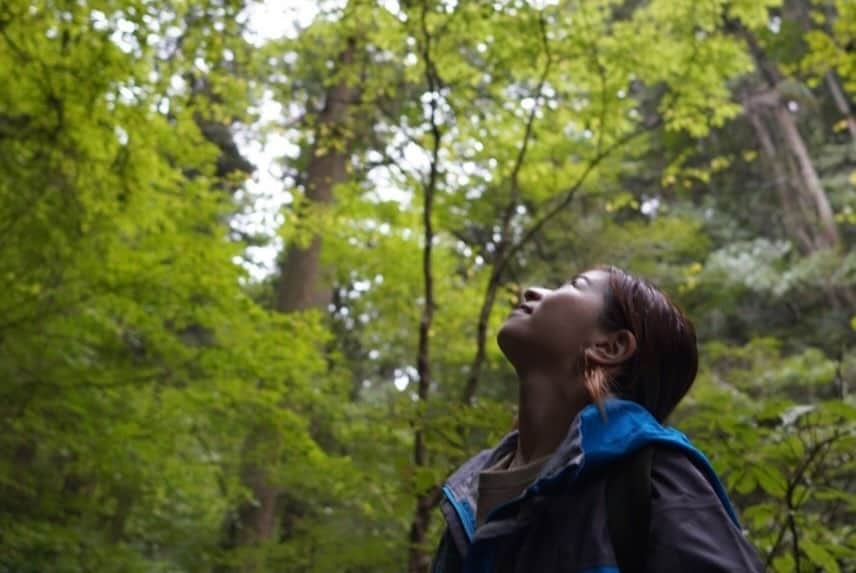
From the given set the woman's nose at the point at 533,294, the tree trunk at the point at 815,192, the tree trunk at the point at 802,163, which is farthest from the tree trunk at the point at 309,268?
the tree trunk at the point at 815,192

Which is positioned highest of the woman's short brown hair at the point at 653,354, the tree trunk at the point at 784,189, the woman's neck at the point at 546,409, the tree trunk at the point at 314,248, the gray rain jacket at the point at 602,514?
the tree trunk at the point at 784,189

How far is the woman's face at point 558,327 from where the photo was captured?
1.52 metres

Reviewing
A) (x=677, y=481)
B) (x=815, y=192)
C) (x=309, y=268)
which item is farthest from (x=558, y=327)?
(x=815, y=192)

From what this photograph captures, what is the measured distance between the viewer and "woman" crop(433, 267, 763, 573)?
1.16m

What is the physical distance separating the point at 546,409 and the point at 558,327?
16 cm

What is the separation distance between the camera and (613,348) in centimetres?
149

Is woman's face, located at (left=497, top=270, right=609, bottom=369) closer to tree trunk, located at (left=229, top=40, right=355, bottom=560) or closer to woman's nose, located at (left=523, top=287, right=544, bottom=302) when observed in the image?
woman's nose, located at (left=523, top=287, right=544, bottom=302)

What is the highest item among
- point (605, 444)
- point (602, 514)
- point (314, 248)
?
point (314, 248)

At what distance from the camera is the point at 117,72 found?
15.0 ft

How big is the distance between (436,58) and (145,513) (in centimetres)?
622

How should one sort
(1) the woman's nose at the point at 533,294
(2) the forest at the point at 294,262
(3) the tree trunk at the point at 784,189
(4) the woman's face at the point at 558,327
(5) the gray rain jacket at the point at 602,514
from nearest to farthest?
1. (5) the gray rain jacket at the point at 602,514
2. (4) the woman's face at the point at 558,327
3. (1) the woman's nose at the point at 533,294
4. (2) the forest at the point at 294,262
5. (3) the tree trunk at the point at 784,189

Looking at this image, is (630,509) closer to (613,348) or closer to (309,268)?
(613,348)

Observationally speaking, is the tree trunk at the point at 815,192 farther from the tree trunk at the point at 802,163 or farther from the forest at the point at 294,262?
the forest at the point at 294,262

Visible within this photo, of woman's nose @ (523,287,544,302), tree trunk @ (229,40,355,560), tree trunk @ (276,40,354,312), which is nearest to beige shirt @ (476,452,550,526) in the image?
woman's nose @ (523,287,544,302)
